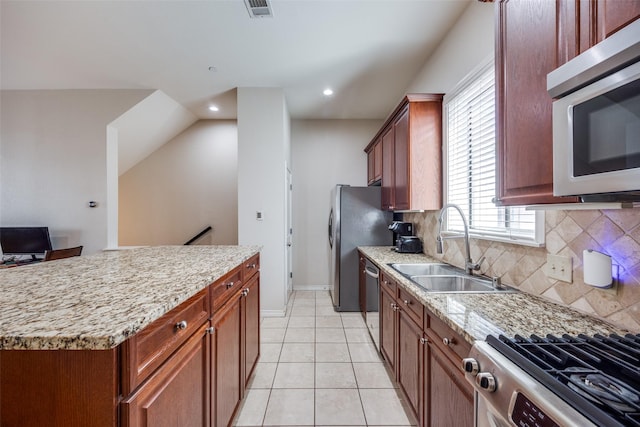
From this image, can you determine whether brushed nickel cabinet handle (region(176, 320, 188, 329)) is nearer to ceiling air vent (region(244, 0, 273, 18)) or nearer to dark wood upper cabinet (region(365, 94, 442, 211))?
dark wood upper cabinet (region(365, 94, 442, 211))

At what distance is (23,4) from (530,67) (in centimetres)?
346

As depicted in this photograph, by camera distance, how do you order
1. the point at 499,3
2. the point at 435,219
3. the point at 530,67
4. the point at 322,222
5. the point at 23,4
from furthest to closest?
the point at 322,222 → the point at 435,219 → the point at 23,4 → the point at 499,3 → the point at 530,67

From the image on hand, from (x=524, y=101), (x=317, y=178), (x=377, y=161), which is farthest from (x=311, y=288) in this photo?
(x=524, y=101)

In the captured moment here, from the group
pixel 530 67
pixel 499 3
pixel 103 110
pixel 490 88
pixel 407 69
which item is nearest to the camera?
pixel 530 67

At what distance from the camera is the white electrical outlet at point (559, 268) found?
3.69ft

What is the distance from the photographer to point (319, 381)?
2.03 meters

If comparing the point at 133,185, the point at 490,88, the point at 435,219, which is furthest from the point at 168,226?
the point at 490,88

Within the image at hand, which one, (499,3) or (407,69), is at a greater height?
(407,69)

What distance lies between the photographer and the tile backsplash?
35.9 inches

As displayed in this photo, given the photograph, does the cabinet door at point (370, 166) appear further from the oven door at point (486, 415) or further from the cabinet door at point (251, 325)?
the oven door at point (486, 415)

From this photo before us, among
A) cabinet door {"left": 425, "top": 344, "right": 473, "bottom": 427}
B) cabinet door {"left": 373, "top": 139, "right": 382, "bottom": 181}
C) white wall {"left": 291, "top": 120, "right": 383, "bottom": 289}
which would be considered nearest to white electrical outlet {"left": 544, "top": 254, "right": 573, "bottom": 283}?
cabinet door {"left": 425, "top": 344, "right": 473, "bottom": 427}

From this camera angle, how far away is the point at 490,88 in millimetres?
1737

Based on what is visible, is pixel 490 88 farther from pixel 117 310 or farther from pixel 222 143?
pixel 222 143

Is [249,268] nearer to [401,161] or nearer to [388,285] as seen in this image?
[388,285]
